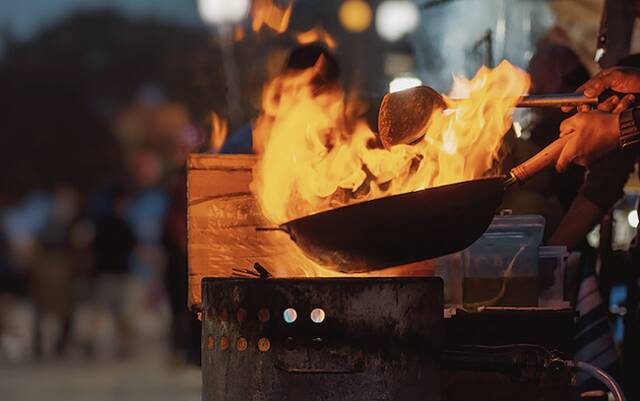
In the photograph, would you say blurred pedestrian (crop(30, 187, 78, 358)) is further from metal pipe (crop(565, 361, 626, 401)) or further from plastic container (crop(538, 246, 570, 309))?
metal pipe (crop(565, 361, 626, 401))

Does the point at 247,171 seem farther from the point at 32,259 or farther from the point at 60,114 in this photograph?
the point at 60,114

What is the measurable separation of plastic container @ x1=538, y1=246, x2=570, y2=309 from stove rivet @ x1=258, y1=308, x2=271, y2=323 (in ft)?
4.88

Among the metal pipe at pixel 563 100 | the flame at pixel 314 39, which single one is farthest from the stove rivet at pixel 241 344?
the flame at pixel 314 39

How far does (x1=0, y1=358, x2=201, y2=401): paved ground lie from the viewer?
1025cm

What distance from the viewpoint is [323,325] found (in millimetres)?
3514

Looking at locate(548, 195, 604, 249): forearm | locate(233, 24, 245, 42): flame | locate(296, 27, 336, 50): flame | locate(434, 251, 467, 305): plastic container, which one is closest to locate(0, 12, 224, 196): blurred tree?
locate(233, 24, 245, 42): flame

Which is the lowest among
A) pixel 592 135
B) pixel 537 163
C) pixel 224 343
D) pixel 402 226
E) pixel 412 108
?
pixel 224 343

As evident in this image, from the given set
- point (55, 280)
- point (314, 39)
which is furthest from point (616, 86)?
point (55, 280)

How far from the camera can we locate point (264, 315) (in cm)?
356

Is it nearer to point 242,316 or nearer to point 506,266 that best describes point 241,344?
point 242,316

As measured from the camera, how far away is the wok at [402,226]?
3611 millimetres

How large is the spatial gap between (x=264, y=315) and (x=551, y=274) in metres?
1.60

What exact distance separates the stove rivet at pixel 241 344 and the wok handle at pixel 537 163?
3.67 feet

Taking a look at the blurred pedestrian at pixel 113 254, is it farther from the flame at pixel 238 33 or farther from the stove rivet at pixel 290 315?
the stove rivet at pixel 290 315
